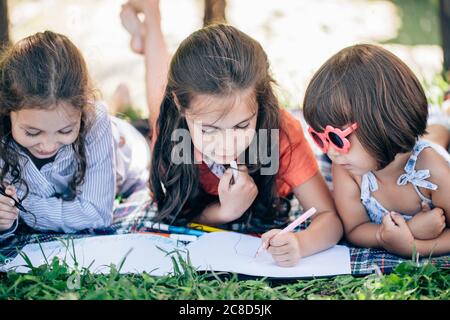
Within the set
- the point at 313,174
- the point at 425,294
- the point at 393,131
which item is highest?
the point at 393,131

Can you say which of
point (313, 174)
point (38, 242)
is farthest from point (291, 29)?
point (38, 242)

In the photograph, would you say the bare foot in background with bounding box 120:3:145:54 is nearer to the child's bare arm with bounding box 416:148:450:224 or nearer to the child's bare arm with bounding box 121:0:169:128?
the child's bare arm with bounding box 121:0:169:128

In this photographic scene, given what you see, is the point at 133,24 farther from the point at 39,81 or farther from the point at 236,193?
the point at 236,193

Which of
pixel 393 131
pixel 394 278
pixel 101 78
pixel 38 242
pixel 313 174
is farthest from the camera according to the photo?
pixel 101 78

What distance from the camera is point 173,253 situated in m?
1.85

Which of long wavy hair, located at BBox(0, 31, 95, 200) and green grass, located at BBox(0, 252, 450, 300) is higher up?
long wavy hair, located at BBox(0, 31, 95, 200)

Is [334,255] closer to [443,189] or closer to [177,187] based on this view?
[443,189]

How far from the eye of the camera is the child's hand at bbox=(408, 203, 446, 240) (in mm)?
1797

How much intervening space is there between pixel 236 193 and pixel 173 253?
9.3 inches

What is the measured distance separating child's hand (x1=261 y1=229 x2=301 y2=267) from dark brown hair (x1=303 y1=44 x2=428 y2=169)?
0.27 meters

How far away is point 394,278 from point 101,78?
91.2 inches

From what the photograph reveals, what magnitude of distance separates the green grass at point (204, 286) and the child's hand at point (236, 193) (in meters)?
0.28

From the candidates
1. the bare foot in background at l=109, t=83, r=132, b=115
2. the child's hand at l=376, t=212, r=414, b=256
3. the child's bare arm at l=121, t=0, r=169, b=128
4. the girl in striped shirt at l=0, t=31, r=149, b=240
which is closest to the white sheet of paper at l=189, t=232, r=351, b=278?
the child's hand at l=376, t=212, r=414, b=256

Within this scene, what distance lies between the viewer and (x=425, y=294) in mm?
1661
